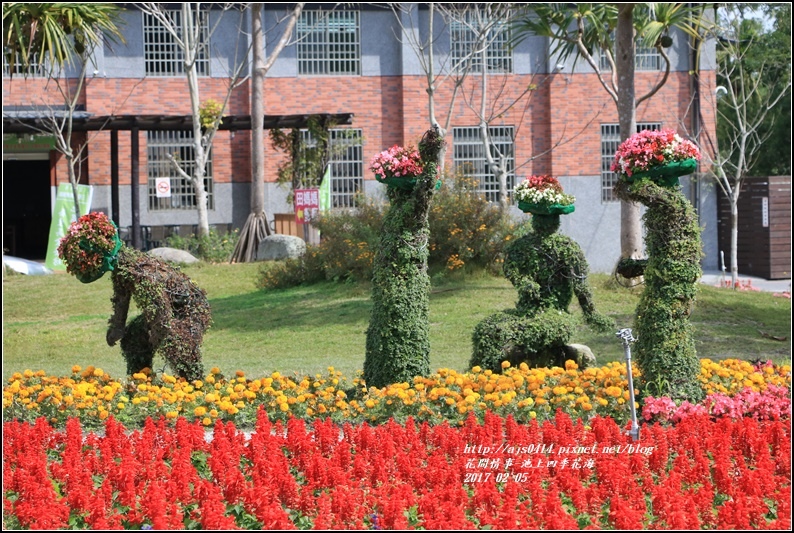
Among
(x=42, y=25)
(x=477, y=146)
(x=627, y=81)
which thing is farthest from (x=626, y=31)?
(x=477, y=146)

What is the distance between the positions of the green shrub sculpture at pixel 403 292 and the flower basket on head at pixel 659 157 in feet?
5.48

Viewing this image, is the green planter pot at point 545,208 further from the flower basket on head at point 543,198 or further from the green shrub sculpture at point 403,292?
the green shrub sculpture at point 403,292

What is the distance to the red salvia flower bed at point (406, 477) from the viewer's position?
5.35 m

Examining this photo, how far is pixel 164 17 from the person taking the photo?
23781mm

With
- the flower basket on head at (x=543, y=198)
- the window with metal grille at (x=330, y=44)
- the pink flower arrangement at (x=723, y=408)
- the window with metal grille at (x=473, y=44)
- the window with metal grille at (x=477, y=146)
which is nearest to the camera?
the pink flower arrangement at (x=723, y=408)

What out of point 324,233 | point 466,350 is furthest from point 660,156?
point 324,233

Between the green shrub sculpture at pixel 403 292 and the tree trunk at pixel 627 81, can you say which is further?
the tree trunk at pixel 627 81

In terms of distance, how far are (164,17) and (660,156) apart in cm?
1806

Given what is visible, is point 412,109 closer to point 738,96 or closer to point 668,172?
point 738,96

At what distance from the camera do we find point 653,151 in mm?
8195

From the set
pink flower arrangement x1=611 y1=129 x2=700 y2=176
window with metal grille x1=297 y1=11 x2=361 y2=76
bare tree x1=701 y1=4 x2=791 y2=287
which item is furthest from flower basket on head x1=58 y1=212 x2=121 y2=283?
window with metal grille x1=297 y1=11 x2=361 y2=76

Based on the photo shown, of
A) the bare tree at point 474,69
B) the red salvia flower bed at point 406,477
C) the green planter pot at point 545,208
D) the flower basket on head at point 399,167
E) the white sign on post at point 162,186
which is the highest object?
the bare tree at point 474,69

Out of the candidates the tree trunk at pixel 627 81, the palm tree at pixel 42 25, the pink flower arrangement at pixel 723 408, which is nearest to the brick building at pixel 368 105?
the tree trunk at pixel 627 81

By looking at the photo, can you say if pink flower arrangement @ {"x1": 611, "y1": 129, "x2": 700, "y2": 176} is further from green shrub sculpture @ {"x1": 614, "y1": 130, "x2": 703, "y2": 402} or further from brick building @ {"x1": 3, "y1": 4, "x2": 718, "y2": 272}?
brick building @ {"x1": 3, "y1": 4, "x2": 718, "y2": 272}
